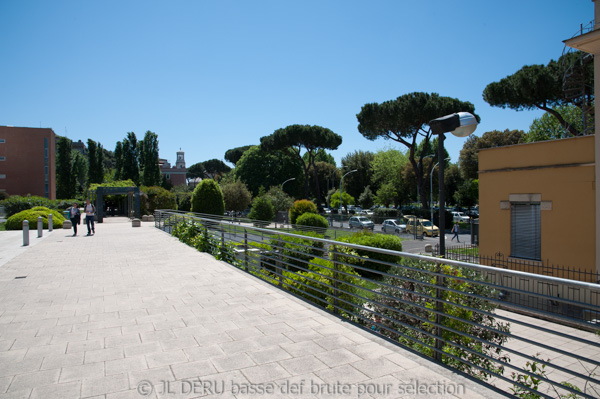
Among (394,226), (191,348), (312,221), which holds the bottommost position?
(394,226)

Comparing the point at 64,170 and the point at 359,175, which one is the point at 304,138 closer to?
the point at 359,175

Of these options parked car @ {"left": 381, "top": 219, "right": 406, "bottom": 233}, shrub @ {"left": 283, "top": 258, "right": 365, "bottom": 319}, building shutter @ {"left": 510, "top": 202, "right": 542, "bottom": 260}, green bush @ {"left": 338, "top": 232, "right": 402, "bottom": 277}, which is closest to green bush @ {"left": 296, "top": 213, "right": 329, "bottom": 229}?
parked car @ {"left": 381, "top": 219, "right": 406, "bottom": 233}

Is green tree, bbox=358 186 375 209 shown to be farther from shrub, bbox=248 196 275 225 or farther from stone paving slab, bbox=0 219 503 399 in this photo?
stone paving slab, bbox=0 219 503 399

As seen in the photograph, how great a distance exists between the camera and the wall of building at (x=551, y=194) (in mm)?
10570

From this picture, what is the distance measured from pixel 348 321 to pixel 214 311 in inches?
72.9

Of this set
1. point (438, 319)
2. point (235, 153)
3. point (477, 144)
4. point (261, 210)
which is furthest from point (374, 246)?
point (235, 153)

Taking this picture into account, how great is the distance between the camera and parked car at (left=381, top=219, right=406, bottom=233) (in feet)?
109

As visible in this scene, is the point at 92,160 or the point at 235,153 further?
the point at 235,153

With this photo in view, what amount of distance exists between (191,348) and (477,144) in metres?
52.1

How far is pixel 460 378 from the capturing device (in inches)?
125

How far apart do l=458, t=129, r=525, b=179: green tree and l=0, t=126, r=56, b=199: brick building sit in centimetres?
6019

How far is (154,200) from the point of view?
3566 centimetres

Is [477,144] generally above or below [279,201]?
above

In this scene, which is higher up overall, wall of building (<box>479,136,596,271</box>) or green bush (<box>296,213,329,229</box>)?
wall of building (<box>479,136,596,271</box>)
